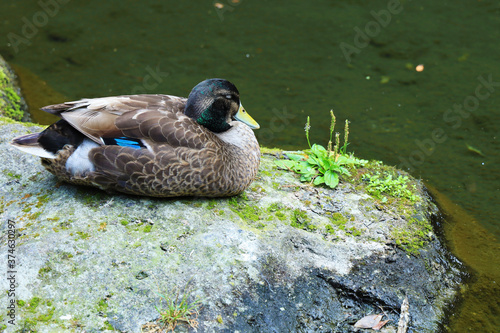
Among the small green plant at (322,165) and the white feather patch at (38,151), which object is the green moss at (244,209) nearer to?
the small green plant at (322,165)

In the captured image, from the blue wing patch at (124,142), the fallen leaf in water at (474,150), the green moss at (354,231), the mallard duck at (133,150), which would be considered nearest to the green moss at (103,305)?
the mallard duck at (133,150)

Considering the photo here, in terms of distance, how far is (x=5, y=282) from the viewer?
3.46m

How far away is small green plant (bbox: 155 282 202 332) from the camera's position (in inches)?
133

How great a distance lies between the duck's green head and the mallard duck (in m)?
0.13

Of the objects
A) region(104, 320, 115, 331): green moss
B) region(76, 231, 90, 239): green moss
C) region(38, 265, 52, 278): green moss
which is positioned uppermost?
region(76, 231, 90, 239): green moss

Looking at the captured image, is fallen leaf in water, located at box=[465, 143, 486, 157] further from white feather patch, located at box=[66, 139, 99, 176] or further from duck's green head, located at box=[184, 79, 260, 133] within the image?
white feather patch, located at box=[66, 139, 99, 176]

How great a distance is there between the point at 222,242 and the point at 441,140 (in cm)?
413

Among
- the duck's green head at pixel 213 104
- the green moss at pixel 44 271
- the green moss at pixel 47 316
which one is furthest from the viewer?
the duck's green head at pixel 213 104

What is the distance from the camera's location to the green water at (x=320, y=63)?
6.83 meters

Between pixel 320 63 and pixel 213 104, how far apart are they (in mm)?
4588

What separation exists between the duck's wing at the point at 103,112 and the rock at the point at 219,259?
0.57m

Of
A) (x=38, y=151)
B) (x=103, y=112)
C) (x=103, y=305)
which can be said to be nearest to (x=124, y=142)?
(x=103, y=112)

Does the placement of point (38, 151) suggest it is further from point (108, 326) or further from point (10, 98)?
point (10, 98)

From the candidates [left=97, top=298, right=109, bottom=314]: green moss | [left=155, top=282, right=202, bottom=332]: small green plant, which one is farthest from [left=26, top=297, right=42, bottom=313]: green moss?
[left=155, top=282, right=202, bottom=332]: small green plant
